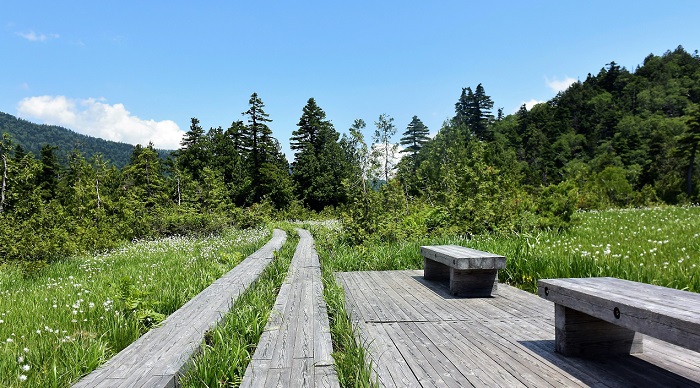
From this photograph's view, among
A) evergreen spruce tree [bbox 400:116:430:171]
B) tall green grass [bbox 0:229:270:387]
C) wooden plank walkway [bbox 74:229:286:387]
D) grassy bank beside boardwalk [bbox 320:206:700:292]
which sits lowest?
tall green grass [bbox 0:229:270:387]

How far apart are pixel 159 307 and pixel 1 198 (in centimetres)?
1632

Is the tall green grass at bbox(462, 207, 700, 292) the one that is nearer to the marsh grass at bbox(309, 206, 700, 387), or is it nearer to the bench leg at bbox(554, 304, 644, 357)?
the marsh grass at bbox(309, 206, 700, 387)

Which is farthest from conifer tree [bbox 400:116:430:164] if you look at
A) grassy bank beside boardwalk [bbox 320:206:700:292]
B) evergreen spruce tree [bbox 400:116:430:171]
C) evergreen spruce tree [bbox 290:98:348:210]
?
grassy bank beside boardwalk [bbox 320:206:700:292]

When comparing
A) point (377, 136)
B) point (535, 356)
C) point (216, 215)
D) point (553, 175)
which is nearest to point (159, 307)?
point (535, 356)

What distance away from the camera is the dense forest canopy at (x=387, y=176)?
12.6 meters

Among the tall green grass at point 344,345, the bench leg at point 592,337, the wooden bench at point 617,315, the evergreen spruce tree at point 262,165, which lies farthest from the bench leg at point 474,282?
the evergreen spruce tree at point 262,165

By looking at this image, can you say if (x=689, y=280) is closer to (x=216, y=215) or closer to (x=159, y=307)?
(x=159, y=307)

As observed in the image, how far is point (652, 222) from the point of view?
44.7ft

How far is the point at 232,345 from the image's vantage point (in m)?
3.21

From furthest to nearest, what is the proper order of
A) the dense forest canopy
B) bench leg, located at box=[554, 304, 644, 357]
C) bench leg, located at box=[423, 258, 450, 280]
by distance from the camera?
the dense forest canopy, bench leg, located at box=[423, 258, 450, 280], bench leg, located at box=[554, 304, 644, 357]

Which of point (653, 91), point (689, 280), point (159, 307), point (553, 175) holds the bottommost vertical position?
point (159, 307)

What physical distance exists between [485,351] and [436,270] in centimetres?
357

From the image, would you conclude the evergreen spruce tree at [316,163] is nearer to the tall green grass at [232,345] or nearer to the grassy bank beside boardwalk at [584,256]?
the grassy bank beside boardwalk at [584,256]

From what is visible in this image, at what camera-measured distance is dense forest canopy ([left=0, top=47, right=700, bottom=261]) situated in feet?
41.4
